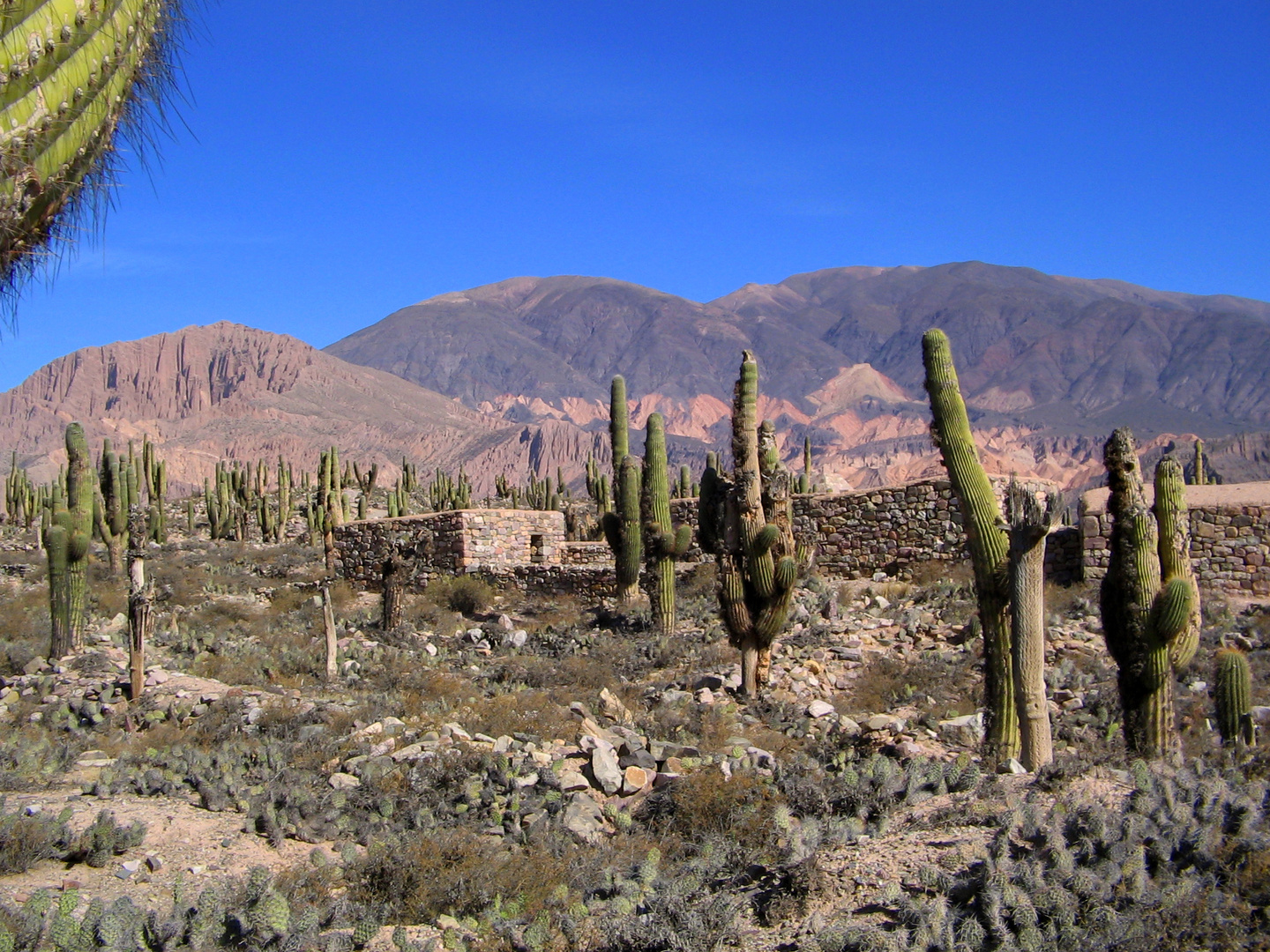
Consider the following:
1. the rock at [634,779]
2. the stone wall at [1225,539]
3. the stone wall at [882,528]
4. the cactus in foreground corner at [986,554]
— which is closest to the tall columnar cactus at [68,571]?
the rock at [634,779]

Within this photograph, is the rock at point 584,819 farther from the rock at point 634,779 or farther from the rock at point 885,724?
the rock at point 885,724

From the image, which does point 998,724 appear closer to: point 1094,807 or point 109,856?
point 1094,807

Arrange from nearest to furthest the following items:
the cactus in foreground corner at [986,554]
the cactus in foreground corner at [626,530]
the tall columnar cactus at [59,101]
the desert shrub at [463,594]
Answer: the tall columnar cactus at [59,101]
the cactus in foreground corner at [986,554]
the cactus in foreground corner at [626,530]
the desert shrub at [463,594]

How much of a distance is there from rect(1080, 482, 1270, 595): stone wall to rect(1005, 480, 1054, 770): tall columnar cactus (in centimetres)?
846

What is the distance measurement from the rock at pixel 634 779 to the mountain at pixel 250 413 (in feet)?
266

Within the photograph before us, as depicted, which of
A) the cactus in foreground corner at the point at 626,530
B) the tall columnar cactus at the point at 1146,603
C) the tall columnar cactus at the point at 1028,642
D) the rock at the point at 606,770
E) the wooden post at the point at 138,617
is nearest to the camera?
the tall columnar cactus at the point at 1028,642

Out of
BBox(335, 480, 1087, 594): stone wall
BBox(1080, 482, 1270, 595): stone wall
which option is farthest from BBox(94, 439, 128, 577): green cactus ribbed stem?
BBox(1080, 482, 1270, 595): stone wall

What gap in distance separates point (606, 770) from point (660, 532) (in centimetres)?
892

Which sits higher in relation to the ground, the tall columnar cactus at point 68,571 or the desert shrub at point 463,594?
the tall columnar cactus at point 68,571

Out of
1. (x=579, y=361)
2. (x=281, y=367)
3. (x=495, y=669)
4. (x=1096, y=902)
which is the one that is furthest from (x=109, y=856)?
(x=579, y=361)

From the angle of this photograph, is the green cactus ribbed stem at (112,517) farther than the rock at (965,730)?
Yes

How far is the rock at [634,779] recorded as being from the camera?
26.6ft

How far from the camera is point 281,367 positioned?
12444 centimetres

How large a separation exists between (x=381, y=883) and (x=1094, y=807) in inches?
157
